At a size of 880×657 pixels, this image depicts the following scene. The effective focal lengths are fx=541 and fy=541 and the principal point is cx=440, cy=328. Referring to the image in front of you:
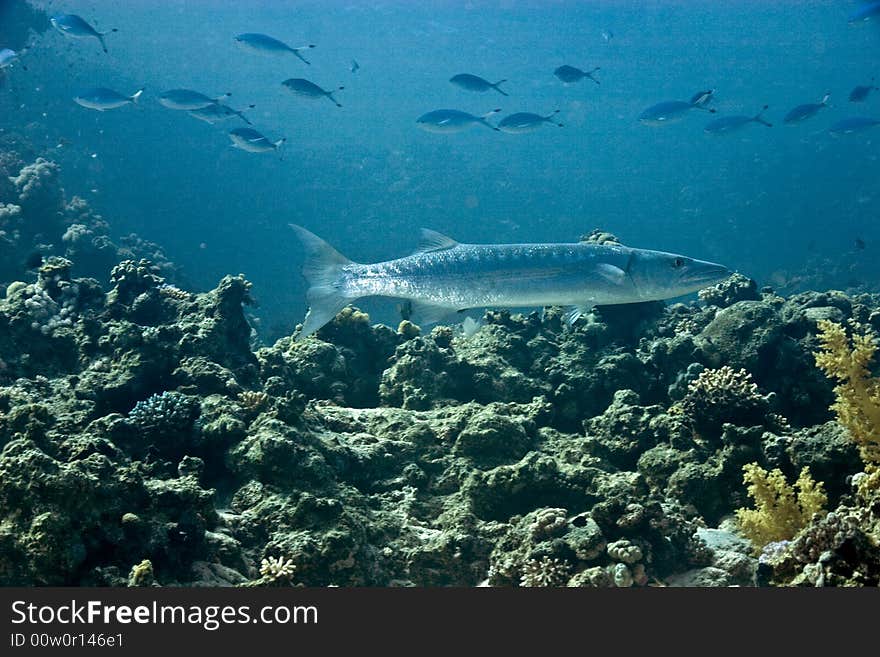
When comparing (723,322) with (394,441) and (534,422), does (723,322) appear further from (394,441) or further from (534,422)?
(394,441)

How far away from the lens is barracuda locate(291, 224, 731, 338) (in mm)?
6500

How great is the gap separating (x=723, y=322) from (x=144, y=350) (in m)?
6.84

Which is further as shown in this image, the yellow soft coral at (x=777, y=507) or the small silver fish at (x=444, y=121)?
the small silver fish at (x=444, y=121)

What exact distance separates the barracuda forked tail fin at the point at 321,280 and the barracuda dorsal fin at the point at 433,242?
3.35ft

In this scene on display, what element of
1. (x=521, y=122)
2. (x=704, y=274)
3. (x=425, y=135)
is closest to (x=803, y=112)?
(x=521, y=122)

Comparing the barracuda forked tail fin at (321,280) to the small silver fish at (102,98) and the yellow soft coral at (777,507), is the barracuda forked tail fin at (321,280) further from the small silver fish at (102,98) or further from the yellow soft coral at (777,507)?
the small silver fish at (102,98)

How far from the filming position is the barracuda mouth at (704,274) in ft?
21.2

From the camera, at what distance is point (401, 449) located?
18.2ft

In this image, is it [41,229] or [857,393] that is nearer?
[857,393]

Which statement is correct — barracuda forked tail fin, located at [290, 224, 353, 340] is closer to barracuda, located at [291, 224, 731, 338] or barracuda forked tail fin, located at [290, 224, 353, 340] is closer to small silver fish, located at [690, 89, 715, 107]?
barracuda, located at [291, 224, 731, 338]

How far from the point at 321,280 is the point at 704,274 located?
458 centimetres

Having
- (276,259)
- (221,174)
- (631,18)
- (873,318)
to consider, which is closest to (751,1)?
(631,18)

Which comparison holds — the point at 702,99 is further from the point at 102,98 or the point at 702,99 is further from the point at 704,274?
the point at 102,98

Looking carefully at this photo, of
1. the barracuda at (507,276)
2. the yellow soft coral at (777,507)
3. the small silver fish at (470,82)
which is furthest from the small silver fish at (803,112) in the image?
the yellow soft coral at (777,507)
